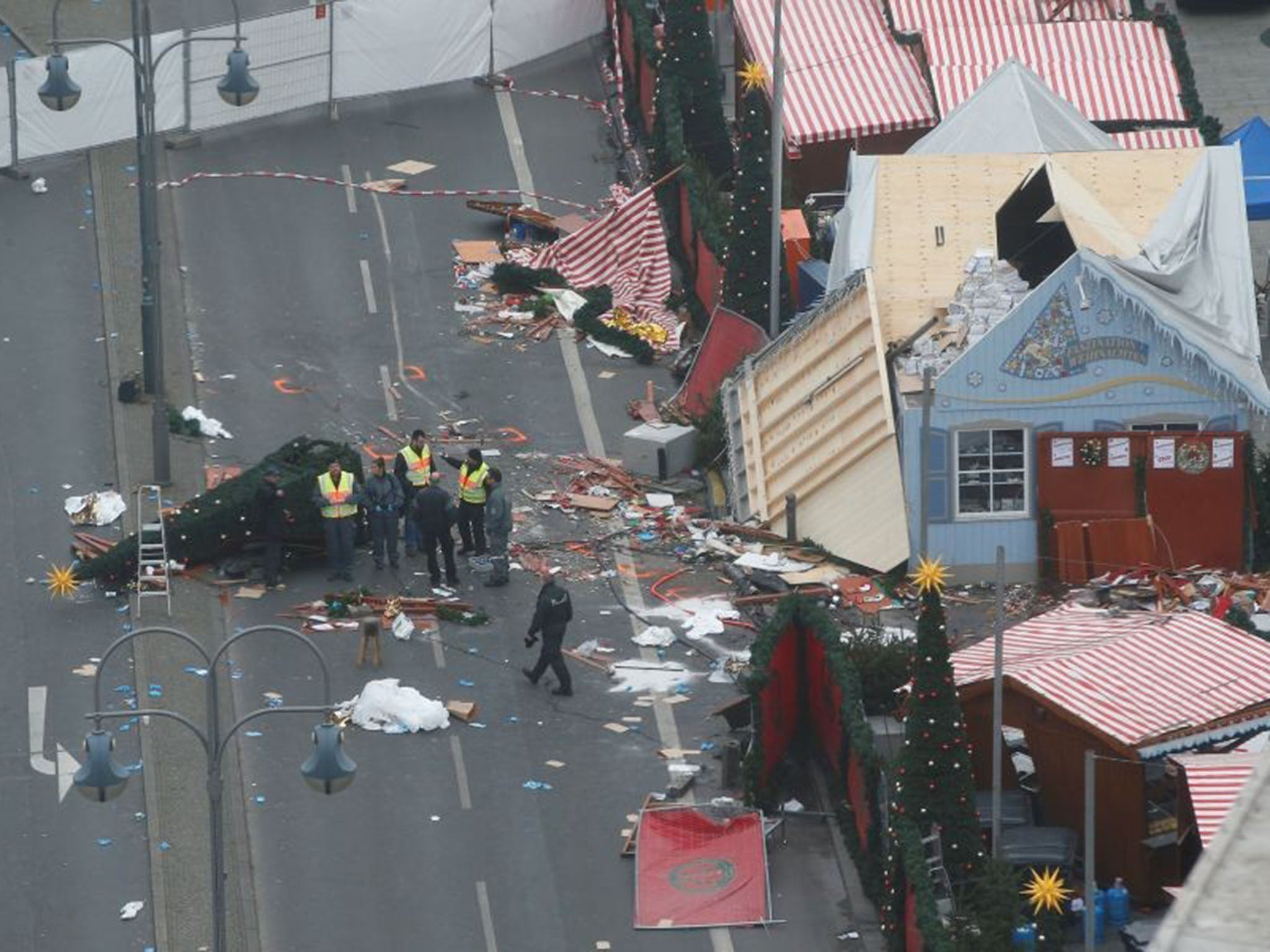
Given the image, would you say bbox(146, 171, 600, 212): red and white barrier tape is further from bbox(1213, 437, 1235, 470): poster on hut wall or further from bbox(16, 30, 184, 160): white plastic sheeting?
bbox(1213, 437, 1235, 470): poster on hut wall

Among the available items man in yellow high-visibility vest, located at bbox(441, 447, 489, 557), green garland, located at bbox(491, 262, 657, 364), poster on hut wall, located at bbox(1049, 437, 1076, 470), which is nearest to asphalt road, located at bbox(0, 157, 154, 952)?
man in yellow high-visibility vest, located at bbox(441, 447, 489, 557)

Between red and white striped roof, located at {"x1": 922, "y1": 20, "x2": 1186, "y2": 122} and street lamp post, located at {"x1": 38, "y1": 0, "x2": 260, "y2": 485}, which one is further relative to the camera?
red and white striped roof, located at {"x1": 922, "y1": 20, "x2": 1186, "y2": 122}

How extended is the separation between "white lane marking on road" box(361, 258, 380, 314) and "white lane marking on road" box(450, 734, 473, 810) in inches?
493

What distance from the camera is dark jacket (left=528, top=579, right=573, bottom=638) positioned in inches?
1460

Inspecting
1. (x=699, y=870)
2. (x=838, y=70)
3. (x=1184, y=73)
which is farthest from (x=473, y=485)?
(x=1184, y=73)

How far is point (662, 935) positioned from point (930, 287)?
1160 centimetres

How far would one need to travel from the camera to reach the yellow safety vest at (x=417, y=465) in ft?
133

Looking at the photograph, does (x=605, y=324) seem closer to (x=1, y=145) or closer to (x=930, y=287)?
(x=930, y=287)

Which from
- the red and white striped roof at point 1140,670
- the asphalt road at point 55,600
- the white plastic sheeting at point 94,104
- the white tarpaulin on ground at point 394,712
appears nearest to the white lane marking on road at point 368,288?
the asphalt road at point 55,600

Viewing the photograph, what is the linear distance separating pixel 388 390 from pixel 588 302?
3.65 metres

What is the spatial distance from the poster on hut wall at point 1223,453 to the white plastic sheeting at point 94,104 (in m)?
18.4

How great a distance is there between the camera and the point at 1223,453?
40062 mm

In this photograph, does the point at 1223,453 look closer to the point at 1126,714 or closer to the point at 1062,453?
the point at 1062,453

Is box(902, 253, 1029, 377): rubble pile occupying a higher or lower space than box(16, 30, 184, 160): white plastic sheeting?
lower
